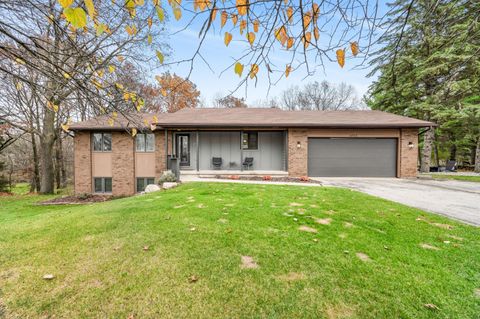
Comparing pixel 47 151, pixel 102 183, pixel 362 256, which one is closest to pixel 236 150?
pixel 102 183

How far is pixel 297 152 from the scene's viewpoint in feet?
39.1

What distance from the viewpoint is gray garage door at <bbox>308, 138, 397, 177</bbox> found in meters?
12.1

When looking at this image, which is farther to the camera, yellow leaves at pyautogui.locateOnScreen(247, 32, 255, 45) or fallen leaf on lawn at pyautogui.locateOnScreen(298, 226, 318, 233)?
fallen leaf on lawn at pyautogui.locateOnScreen(298, 226, 318, 233)

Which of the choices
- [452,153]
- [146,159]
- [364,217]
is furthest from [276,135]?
[452,153]

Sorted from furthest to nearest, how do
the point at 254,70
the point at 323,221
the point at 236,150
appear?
the point at 236,150
the point at 323,221
the point at 254,70

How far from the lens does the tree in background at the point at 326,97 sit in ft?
105

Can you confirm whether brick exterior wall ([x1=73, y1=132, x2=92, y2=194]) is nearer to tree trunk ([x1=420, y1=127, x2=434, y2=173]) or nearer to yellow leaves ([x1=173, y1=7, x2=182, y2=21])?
yellow leaves ([x1=173, y1=7, x2=182, y2=21])

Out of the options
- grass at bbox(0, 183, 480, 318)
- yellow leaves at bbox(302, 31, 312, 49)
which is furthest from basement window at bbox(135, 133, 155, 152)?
yellow leaves at bbox(302, 31, 312, 49)

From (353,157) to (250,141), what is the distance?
5.82 meters

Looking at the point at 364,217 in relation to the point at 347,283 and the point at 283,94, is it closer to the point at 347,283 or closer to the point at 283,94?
the point at 347,283

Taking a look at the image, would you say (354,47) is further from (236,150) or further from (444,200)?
(236,150)

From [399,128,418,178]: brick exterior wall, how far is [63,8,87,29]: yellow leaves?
14.3 m

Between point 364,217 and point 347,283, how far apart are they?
2688 millimetres

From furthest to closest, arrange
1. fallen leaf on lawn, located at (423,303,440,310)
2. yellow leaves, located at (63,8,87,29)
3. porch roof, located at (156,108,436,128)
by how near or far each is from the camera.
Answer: porch roof, located at (156,108,436,128) → fallen leaf on lawn, located at (423,303,440,310) → yellow leaves, located at (63,8,87,29)
